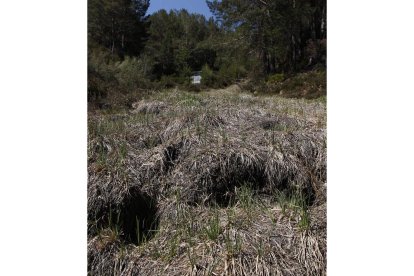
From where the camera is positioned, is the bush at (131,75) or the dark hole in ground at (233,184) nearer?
the dark hole in ground at (233,184)

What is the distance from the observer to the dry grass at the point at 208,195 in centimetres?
156

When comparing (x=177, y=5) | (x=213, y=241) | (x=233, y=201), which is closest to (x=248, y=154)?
(x=233, y=201)

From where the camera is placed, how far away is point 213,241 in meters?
1.62

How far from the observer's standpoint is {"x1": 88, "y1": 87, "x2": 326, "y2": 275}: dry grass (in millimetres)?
1564

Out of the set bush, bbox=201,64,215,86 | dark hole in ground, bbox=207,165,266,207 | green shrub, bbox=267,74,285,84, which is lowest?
dark hole in ground, bbox=207,165,266,207

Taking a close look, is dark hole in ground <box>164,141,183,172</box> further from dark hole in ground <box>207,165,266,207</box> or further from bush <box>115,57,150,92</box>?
bush <box>115,57,150,92</box>

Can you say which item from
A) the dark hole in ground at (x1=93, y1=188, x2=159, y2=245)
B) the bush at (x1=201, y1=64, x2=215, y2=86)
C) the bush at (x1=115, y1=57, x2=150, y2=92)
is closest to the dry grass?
the dark hole in ground at (x1=93, y1=188, x2=159, y2=245)

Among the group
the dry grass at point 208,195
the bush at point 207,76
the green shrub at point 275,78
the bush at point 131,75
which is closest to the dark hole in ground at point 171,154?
the dry grass at point 208,195

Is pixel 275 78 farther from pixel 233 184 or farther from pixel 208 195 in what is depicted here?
pixel 208 195

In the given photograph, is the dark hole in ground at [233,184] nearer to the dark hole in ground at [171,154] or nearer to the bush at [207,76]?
the dark hole in ground at [171,154]

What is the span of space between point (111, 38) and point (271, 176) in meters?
1.55

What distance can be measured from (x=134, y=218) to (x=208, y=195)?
0.45m
